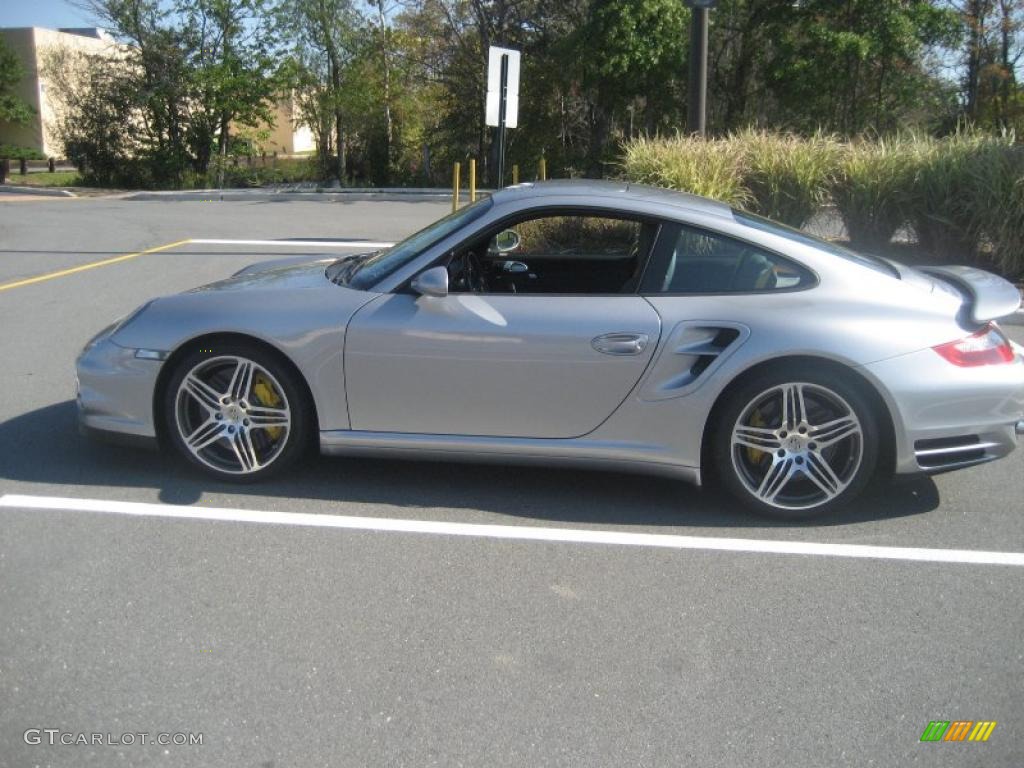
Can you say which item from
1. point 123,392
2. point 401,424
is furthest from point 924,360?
point 123,392

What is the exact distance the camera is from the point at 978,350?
14.2ft

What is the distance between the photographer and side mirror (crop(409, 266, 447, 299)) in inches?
171

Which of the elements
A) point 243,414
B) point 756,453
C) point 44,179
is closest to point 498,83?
point 243,414

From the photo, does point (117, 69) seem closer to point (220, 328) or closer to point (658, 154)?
point (658, 154)

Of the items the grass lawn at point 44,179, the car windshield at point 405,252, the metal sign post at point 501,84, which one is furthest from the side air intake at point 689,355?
the grass lawn at point 44,179

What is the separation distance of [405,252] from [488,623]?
78.0 inches

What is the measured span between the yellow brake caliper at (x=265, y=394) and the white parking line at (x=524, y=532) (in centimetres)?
49

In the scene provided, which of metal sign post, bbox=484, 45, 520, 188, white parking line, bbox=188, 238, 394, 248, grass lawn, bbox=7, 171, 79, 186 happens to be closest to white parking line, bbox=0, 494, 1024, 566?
metal sign post, bbox=484, 45, 520, 188

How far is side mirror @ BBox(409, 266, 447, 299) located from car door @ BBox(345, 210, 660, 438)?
3.1 inches

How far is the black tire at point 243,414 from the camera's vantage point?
4.53 m

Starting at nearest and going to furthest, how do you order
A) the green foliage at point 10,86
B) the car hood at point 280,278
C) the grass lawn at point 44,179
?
1. the car hood at point 280,278
2. the grass lawn at point 44,179
3. the green foliage at point 10,86

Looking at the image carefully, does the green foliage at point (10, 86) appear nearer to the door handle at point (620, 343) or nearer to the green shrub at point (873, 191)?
the green shrub at point (873, 191)

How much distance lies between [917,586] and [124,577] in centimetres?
305

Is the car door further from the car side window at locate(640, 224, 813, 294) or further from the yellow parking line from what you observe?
the yellow parking line
